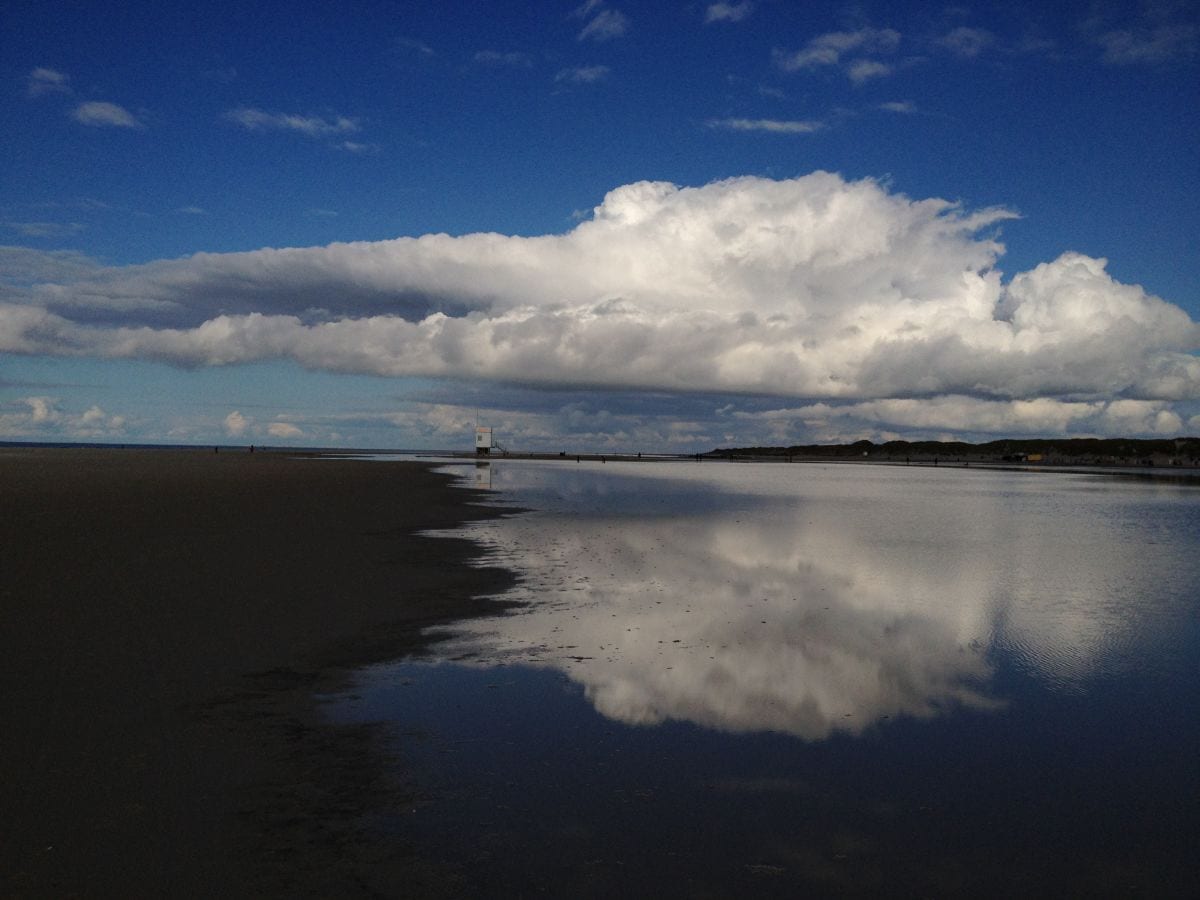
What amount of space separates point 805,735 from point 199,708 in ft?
24.4

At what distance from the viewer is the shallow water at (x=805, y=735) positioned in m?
6.31

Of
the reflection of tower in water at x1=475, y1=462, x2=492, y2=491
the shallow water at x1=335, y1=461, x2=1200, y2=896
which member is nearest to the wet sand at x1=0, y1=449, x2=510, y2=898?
the shallow water at x1=335, y1=461, x2=1200, y2=896

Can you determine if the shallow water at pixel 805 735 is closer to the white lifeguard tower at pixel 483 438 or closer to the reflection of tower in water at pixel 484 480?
the reflection of tower in water at pixel 484 480

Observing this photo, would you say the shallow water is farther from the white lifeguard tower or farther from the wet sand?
the white lifeguard tower

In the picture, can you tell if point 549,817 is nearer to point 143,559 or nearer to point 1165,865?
point 1165,865

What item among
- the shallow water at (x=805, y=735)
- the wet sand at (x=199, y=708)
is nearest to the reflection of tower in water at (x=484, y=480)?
the wet sand at (x=199, y=708)

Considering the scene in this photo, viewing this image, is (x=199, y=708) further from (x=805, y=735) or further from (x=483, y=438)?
(x=483, y=438)

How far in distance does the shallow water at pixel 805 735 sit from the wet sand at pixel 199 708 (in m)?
0.77

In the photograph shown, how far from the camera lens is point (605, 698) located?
1043 centimetres

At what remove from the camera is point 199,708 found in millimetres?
9555

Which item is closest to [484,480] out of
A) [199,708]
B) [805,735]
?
[199,708]

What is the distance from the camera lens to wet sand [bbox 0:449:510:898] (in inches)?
238

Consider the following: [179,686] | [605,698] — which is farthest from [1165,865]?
[179,686]

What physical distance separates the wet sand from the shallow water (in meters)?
0.77
